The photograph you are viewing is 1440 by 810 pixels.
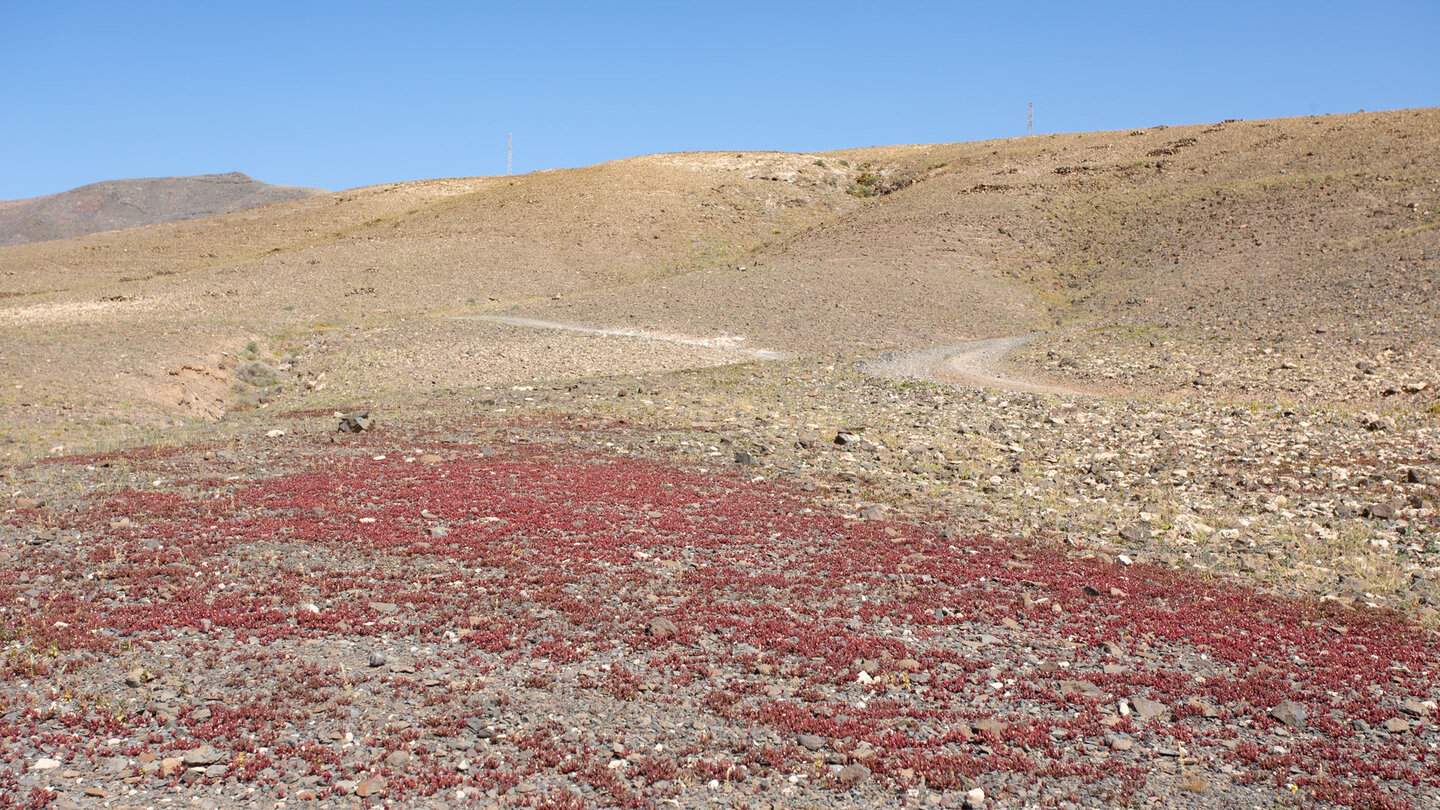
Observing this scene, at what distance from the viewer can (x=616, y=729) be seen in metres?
7.73

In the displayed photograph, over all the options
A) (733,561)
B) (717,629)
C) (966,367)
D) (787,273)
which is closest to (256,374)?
(733,561)

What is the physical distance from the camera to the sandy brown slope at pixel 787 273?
31.0m

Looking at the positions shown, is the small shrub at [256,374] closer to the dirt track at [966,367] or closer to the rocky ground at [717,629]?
the rocky ground at [717,629]

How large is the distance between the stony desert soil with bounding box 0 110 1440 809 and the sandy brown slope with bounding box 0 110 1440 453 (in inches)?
18.3

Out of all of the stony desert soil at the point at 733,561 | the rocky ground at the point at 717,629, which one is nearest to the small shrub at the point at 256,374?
the stony desert soil at the point at 733,561

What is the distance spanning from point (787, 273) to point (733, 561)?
4322 cm

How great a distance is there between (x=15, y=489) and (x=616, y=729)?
13.1 metres

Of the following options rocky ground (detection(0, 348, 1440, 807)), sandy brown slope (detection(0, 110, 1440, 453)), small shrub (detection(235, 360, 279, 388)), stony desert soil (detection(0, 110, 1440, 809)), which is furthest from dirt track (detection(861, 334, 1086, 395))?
small shrub (detection(235, 360, 279, 388))

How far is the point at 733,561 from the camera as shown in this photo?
12.4m

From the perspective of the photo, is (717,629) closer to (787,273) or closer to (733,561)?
(733,561)

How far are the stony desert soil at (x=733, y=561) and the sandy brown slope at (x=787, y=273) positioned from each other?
0.47 m

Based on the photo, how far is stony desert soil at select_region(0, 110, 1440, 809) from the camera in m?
7.21

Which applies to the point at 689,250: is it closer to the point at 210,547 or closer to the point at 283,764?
the point at 210,547

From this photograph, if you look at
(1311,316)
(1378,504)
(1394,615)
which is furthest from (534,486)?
(1311,316)
